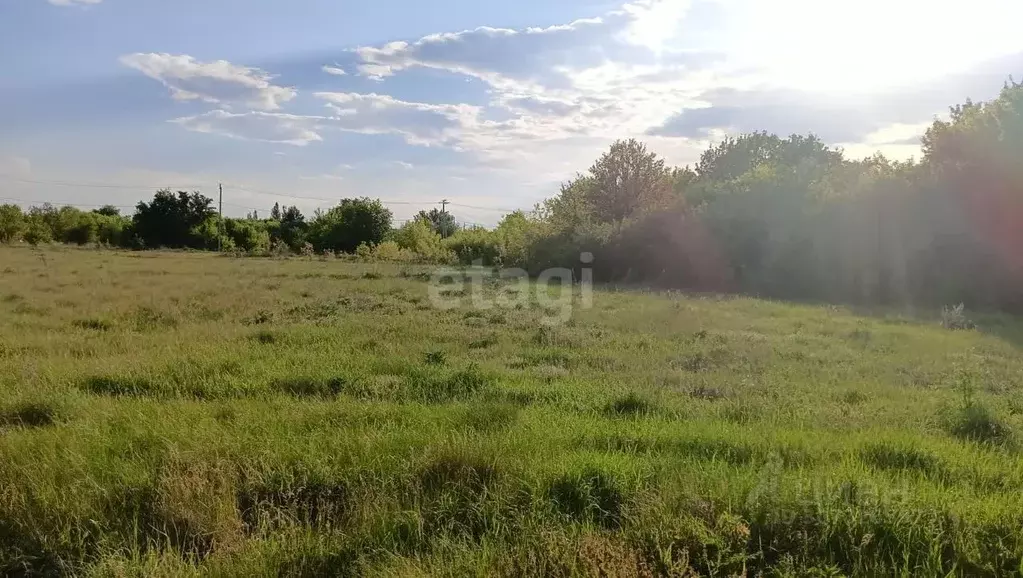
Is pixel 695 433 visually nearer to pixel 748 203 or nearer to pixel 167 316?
pixel 167 316

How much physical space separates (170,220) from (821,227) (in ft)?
193

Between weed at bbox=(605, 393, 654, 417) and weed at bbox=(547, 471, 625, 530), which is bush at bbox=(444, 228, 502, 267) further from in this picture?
weed at bbox=(547, 471, 625, 530)

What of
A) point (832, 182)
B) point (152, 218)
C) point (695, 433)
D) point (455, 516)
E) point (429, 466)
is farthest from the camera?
point (152, 218)

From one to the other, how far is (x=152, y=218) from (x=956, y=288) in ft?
209

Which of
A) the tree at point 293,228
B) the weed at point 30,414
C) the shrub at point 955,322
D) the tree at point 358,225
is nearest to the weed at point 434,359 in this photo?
the weed at point 30,414

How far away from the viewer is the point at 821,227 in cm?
2081

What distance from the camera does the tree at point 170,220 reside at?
192 feet

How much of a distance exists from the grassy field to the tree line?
1050 centimetres

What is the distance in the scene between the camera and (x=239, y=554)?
10.2 feet

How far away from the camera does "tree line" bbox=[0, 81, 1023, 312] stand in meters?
16.3

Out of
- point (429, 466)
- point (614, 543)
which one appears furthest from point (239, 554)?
point (614, 543)

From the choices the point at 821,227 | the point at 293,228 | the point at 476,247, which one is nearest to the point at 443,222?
the point at 293,228

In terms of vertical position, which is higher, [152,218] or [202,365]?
[152,218]

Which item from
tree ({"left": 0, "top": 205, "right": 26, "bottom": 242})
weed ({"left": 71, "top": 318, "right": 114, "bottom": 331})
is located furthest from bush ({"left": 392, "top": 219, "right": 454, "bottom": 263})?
tree ({"left": 0, "top": 205, "right": 26, "bottom": 242})
